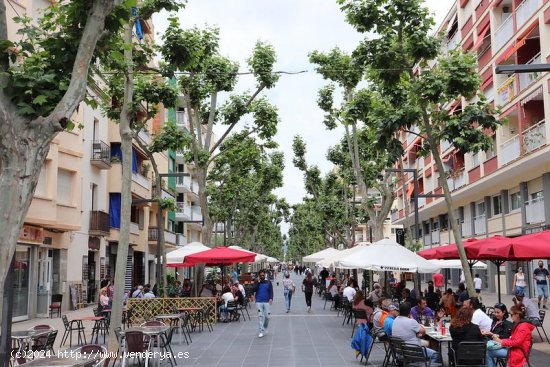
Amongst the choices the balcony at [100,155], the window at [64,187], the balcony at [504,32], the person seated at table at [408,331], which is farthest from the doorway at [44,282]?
the balcony at [504,32]

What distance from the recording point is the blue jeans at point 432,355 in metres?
10.4

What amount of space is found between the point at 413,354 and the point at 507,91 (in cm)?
2336

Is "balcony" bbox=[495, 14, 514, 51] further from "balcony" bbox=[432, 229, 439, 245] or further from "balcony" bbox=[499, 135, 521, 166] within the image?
"balcony" bbox=[432, 229, 439, 245]

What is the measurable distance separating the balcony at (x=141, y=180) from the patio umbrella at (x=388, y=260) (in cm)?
2328

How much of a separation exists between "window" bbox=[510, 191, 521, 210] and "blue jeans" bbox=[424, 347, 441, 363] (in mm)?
22062

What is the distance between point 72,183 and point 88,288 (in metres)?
6.48

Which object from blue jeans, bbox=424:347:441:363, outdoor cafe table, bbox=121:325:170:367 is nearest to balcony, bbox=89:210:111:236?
outdoor cafe table, bbox=121:325:170:367

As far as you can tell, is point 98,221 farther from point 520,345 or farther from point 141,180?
point 520,345

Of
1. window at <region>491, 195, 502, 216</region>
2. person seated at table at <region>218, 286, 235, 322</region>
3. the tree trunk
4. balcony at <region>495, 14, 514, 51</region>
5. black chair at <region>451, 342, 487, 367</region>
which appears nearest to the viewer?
black chair at <region>451, 342, 487, 367</region>

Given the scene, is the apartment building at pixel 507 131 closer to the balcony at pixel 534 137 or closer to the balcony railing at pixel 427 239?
the balcony at pixel 534 137

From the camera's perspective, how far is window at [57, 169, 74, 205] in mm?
27117

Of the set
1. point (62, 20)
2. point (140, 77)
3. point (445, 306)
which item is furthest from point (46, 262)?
point (62, 20)

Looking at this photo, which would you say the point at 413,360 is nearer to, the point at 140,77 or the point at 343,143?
the point at 140,77

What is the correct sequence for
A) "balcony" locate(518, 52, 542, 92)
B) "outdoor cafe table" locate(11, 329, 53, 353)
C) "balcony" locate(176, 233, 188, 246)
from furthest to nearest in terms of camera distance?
"balcony" locate(176, 233, 188, 246)
"balcony" locate(518, 52, 542, 92)
"outdoor cafe table" locate(11, 329, 53, 353)
